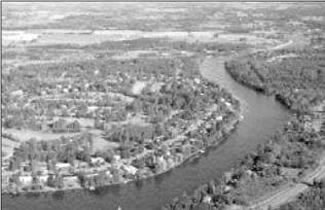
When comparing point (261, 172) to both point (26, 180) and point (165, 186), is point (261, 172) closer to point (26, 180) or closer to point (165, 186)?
point (165, 186)

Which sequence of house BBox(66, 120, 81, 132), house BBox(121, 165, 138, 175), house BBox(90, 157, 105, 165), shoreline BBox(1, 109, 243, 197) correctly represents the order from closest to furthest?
shoreline BBox(1, 109, 243, 197)
house BBox(121, 165, 138, 175)
house BBox(90, 157, 105, 165)
house BBox(66, 120, 81, 132)

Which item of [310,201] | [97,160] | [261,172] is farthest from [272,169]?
[97,160]

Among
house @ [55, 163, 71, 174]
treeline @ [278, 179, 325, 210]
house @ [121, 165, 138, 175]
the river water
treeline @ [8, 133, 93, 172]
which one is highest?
treeline @ [278, 179, 325, 210]

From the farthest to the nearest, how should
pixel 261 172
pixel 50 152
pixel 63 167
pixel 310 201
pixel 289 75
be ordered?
pixel 289 75 → pixel 50 152 → pixel 63 167 → pixel 261 172 → pixel 310 201

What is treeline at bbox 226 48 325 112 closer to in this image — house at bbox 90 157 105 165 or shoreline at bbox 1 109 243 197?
shoreline at bbox 1 109 243 197

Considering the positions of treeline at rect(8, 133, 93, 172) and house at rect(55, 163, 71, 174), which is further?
treeline at rect(8, 133, 93, 172)

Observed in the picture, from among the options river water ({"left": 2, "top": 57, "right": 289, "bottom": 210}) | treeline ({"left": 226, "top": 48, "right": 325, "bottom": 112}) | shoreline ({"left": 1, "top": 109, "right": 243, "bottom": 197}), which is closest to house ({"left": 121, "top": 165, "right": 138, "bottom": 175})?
shoreline ({"left": 1, "top": 109, "right": 243, "bottom": 197})

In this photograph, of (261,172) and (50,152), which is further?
(50,152)

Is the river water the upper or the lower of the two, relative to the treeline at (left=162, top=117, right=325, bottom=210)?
lower

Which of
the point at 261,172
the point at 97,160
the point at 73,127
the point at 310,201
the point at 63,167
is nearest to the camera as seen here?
the point at 310,201

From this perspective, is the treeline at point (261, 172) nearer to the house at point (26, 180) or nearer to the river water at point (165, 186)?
the river water at point (165, 186)
